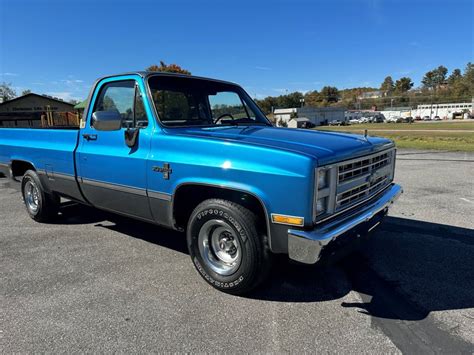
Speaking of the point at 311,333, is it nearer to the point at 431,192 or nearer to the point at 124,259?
the point at 124,259

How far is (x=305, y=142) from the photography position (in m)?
3.12

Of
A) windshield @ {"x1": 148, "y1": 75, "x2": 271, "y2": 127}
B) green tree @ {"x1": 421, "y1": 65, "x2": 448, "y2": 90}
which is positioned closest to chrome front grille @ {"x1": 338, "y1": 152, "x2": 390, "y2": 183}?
windshield @ {"x1": 148, "y1": 75, "x2": 271, "y2": 127}

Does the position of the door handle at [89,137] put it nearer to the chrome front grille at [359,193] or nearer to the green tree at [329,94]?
the chrome front grille at [359,193]

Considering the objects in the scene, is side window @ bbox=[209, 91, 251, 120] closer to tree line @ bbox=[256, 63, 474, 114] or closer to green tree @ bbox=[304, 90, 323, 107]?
tree line @ bbox=[256, 63, 474, 114]

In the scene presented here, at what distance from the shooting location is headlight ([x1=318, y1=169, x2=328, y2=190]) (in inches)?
107

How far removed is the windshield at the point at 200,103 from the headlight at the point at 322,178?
1.74 meters

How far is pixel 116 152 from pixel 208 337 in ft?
7.15

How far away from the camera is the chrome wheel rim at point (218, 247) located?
327 centimetres

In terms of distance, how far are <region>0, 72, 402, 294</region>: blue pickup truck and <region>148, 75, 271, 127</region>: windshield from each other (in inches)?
0.6

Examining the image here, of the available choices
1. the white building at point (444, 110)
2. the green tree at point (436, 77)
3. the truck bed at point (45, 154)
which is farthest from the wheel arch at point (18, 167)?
the green tree at point (436, 77)

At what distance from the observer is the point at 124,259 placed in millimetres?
4145

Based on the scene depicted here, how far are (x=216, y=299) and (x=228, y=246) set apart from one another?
479mm

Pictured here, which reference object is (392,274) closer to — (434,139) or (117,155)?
(117,155)

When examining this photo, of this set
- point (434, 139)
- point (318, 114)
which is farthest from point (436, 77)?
point (434, 139)
